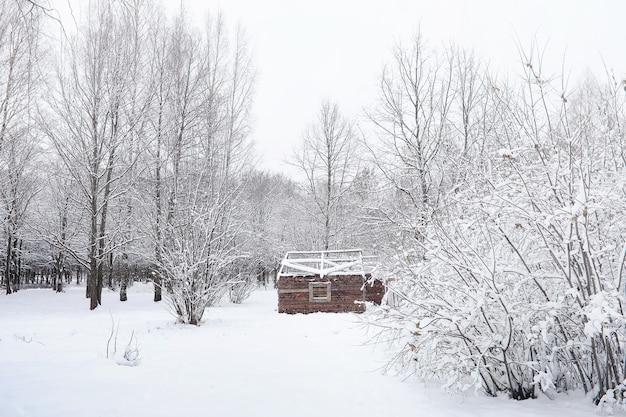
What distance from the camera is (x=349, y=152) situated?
883 inches

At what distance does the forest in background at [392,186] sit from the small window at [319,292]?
8.03ft

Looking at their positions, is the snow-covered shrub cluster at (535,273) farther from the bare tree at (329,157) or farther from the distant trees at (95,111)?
the bare tree at (329,157)

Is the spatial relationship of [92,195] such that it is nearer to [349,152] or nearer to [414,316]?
[414,316]

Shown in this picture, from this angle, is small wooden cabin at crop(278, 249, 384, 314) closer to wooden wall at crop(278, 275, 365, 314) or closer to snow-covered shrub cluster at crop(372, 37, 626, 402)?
wooden wall at crop(278, 275, 365, 314)

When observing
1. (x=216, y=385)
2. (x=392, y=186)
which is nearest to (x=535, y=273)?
(x=216, y=385)

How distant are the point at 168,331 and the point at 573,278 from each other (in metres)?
7.14

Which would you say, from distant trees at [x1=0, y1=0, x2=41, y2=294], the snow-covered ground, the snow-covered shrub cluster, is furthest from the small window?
distant trees at [x1=0, y1=0, x2=41, y2=294]

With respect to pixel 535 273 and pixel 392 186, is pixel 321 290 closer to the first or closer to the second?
pixel 392 186

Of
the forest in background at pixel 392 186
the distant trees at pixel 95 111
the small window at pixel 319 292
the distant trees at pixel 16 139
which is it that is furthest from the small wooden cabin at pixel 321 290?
the distant trees at pixel 16 139

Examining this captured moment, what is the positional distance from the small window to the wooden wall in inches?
4.0

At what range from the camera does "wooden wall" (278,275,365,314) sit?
1287 centimetres

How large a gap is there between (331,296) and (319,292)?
42cm

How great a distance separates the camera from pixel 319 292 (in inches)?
513

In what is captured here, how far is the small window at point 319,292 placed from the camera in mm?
12906
